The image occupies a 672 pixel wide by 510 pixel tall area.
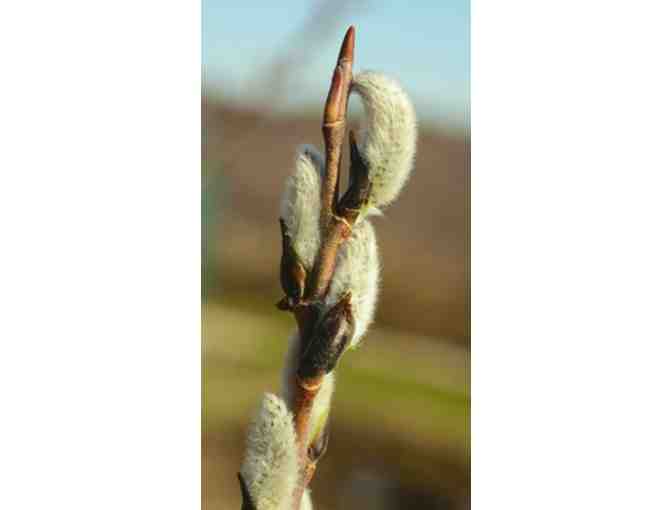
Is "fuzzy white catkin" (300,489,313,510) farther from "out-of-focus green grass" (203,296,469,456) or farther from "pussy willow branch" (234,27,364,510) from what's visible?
"out-of-focus green grass" (203,296,469,456)

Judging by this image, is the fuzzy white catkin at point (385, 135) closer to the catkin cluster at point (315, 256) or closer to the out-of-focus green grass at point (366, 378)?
the catkin cluster at point (315, 256)

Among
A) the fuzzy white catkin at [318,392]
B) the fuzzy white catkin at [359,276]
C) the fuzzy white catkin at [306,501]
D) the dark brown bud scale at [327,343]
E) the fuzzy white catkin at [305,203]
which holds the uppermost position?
the fuzzy white catkin at [305,203]

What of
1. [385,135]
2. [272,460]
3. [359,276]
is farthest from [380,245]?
[272,460]

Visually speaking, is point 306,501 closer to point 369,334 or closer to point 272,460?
point 272,460

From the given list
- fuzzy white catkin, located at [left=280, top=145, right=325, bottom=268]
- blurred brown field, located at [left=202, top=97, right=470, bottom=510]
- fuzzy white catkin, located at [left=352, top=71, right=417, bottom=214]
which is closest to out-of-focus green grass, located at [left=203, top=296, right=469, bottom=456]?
blurred brown field, located at [left=202, top=97, right=470, bottom=510]

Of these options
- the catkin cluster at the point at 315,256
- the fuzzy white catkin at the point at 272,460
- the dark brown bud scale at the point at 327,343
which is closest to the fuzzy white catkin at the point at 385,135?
the catkin cluster at the point at 315,256
